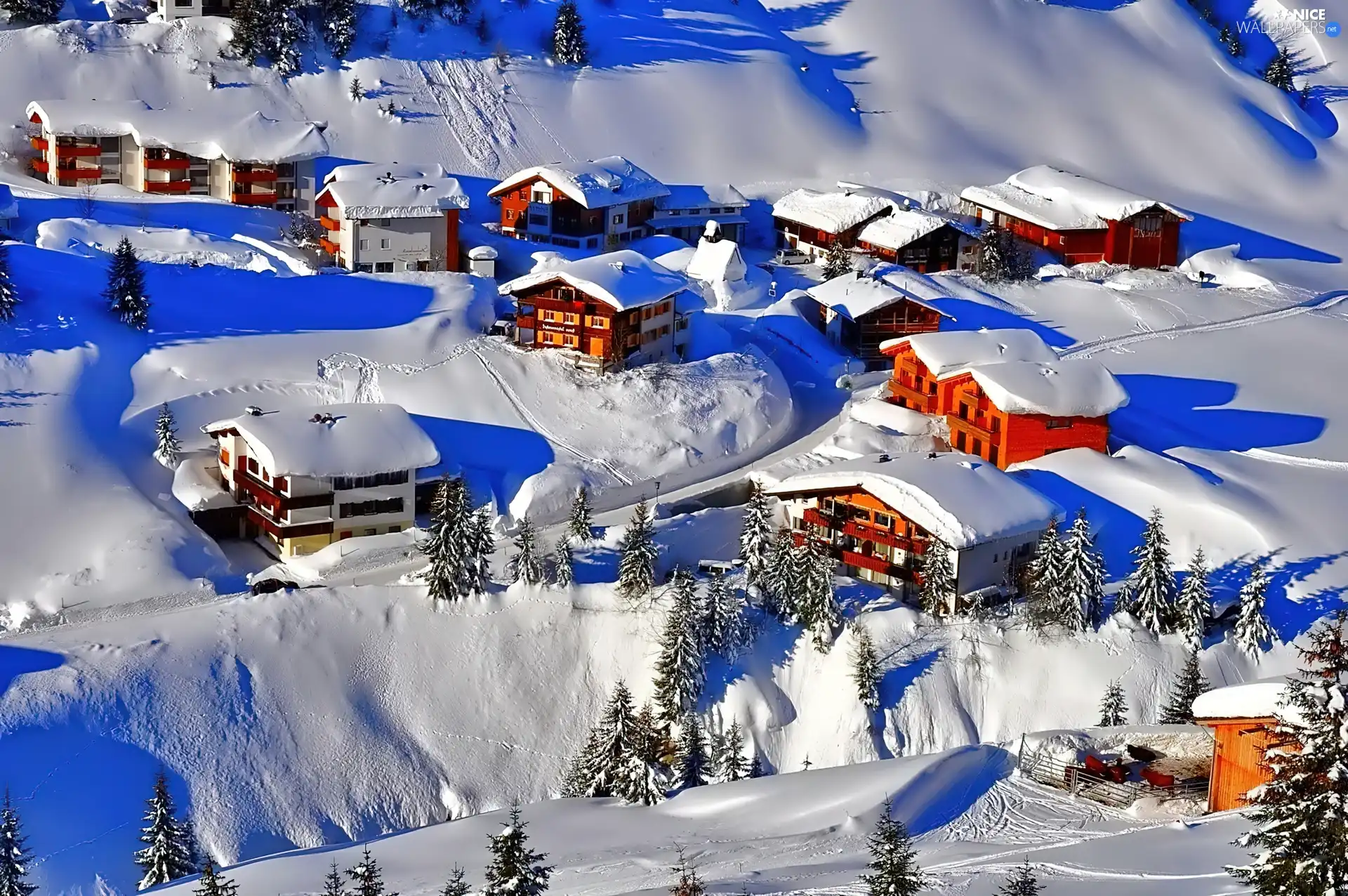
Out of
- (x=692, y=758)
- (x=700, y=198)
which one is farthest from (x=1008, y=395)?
(x=700, y=198)

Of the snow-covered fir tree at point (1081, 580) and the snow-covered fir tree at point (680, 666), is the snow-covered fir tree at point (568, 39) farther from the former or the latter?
the snow-covered fir tree at point (680, 666)

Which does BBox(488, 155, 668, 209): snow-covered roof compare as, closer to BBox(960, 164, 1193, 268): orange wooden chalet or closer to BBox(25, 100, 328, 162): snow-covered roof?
BBox(25, 100, 328, 162): snow-covered roof

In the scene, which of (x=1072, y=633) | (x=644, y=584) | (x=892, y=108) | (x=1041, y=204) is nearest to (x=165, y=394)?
(x=644, y=584)

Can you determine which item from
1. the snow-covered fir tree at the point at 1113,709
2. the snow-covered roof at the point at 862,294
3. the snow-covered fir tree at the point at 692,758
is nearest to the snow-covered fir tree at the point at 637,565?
the snow-covered fir tree at the point at 692,758

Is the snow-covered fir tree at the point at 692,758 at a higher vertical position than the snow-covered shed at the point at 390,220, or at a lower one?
lower

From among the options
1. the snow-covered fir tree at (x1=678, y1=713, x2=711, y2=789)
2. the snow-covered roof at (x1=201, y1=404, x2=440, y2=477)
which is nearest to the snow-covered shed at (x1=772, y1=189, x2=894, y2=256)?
the snow-covered roof at (x1=201, y1=404, x2=440, y2=477)

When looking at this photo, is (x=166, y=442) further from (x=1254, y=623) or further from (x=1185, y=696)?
(x=1254, y=623)
